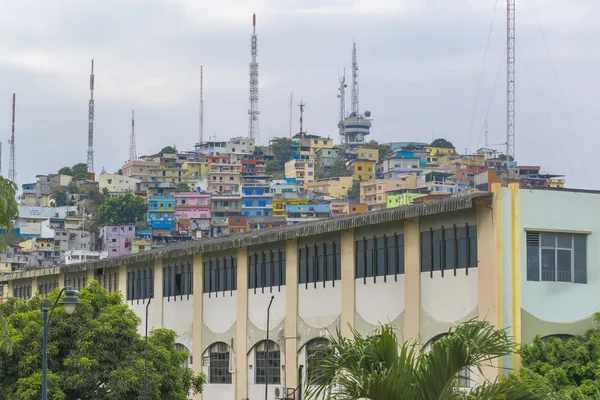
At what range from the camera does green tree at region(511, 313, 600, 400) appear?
33.9 meters

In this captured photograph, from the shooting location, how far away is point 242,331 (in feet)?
175

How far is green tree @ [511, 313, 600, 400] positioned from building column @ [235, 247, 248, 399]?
1911 centimetres

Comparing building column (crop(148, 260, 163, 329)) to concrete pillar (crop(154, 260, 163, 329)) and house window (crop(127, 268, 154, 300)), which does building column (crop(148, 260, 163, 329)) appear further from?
house window (crop(127, 268, 154, 300))

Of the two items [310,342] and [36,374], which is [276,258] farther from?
[36,374]

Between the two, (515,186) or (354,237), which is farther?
(354,237)

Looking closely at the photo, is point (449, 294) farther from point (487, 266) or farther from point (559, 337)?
point (559, 337)

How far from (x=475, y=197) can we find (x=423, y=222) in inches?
156

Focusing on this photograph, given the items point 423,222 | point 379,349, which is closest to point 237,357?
point 423,222

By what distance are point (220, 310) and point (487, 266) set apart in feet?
68.8

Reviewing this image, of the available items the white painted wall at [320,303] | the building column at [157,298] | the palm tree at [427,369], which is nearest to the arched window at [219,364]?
the building column at [157,298]

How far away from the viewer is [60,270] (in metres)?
71.8

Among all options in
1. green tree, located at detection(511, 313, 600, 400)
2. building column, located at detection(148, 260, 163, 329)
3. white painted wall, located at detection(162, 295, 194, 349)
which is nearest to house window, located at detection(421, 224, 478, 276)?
green tree, located at detection(511, 313, 600, 400)

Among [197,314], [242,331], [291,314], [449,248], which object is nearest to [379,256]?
[449,248]

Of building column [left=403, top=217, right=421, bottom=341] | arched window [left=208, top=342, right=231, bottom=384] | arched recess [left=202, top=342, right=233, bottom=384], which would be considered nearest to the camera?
building column [left=403, top=217, right=421, bottom=341]
